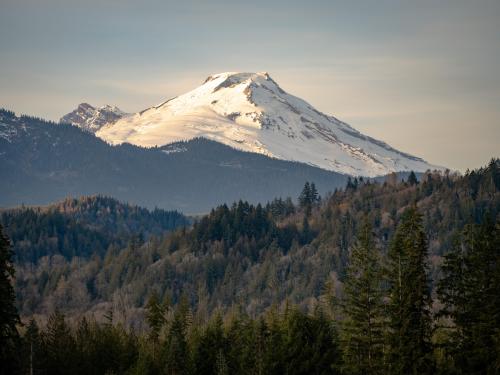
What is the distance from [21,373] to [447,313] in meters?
41.0

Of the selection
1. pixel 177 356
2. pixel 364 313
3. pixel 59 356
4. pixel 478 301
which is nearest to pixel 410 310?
pixel 478 301

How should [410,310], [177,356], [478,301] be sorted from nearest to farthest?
[410,310]
[478,301]
[177,356]

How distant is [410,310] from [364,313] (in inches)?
287

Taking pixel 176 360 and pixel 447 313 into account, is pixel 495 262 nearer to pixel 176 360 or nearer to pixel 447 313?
pixel 447 313

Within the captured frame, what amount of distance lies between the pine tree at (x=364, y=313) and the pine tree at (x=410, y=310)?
4.59 meters

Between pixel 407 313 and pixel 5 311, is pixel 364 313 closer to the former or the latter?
pixel 407 313

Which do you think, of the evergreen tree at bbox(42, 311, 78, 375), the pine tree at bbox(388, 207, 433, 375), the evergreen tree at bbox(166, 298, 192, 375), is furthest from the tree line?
the evergreen tree at bbox(42, 311, 78, 375)

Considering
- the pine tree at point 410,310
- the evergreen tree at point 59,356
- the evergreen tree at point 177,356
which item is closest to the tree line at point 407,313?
the pine tree at point 410,310

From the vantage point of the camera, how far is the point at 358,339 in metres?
83.1

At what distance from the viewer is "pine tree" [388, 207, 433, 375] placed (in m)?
75.9

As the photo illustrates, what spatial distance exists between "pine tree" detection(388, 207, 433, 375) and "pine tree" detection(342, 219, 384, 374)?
4589 millimetres

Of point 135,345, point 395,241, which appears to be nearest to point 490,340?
point 395,241

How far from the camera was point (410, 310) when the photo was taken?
7606 cm

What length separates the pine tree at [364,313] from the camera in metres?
82.5
